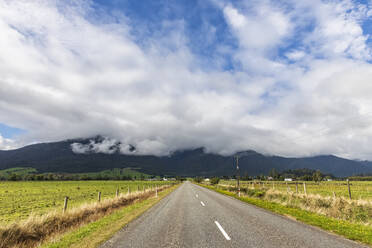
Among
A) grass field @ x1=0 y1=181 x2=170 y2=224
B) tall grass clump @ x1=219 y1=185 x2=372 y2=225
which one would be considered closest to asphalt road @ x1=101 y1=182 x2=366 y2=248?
tall grass clump @ x1=219 y1=185 x2=372 y2=225

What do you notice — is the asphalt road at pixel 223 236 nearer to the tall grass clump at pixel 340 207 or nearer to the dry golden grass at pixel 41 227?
the dry golden grass at pixel 41 227

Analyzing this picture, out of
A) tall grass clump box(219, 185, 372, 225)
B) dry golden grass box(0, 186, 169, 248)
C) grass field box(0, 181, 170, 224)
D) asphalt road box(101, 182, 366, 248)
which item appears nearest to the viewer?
asphalt road box(101, 182, 366, 248)

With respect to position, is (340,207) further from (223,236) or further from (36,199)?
(36,199)

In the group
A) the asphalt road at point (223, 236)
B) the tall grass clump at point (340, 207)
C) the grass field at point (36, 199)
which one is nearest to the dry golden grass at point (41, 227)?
the grass field at point (36, 199)

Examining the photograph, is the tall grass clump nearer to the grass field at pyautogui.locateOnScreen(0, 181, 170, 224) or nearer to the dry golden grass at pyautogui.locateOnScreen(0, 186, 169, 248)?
the dry golden grass at pyautogui.locateOnScreen(0, 186, 169, 248)

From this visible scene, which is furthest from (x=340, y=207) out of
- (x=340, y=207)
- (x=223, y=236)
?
(x=223, y=236)

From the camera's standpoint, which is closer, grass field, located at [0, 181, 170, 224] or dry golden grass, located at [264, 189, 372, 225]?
dry golden grass, located at [264, 189, 372, 225]

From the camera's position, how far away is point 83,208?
46.2 ft

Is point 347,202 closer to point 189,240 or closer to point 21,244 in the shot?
point 189,240

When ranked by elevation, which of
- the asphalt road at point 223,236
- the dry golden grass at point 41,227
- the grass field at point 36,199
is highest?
the asphalt road at point 223,236

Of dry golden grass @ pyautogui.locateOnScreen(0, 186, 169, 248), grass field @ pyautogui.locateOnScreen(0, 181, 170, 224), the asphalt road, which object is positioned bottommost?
grass field @ pyautogui.locateOnScreen(0, 181, 170, 224)

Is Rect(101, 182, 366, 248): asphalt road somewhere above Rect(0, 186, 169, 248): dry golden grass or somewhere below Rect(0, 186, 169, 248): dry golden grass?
above

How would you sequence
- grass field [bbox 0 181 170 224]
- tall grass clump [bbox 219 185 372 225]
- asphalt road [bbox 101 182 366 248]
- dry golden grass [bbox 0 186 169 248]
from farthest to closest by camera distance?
1. grass field [bbox 0 181 170 224]
2. tall grass clump [bbox 219 185 372 225]
3. dry golden grass [bbox 0 186 169 248]
4. asphalt road [bbox 101 182 366 248]

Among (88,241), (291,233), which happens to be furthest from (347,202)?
(88,241)
